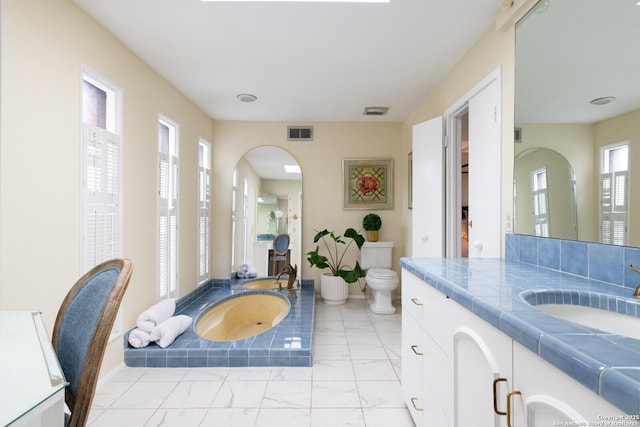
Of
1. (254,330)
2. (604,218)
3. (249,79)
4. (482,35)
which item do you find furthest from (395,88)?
(254,330)

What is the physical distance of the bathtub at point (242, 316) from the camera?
3039 millimetres

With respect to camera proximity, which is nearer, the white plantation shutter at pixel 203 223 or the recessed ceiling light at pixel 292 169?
the white plantation shutter at pixel 203 223

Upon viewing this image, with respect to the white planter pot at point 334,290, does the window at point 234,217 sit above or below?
above

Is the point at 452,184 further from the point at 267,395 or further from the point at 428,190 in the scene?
the point at 267,395

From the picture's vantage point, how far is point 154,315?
237 centimetres

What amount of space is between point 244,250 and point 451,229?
2538 millimetres

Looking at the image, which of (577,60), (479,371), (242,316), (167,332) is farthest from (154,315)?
(577,60)

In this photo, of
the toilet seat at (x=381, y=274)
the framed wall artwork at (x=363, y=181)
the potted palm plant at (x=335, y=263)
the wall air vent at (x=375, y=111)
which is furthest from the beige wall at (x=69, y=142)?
the toilet seat at (x=381, y=274)

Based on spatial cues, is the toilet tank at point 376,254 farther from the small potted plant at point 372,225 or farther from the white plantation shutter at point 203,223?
the white plantation shutter at point 203,223

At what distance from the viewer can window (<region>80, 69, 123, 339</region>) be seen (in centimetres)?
185

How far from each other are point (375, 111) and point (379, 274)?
191cm

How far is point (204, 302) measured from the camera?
131 inches

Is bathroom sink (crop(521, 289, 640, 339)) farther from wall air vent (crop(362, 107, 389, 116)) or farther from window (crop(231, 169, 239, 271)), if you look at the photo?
window (crop(231, 169, 239, 271))

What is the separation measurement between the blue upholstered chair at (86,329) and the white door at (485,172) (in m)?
1.94
